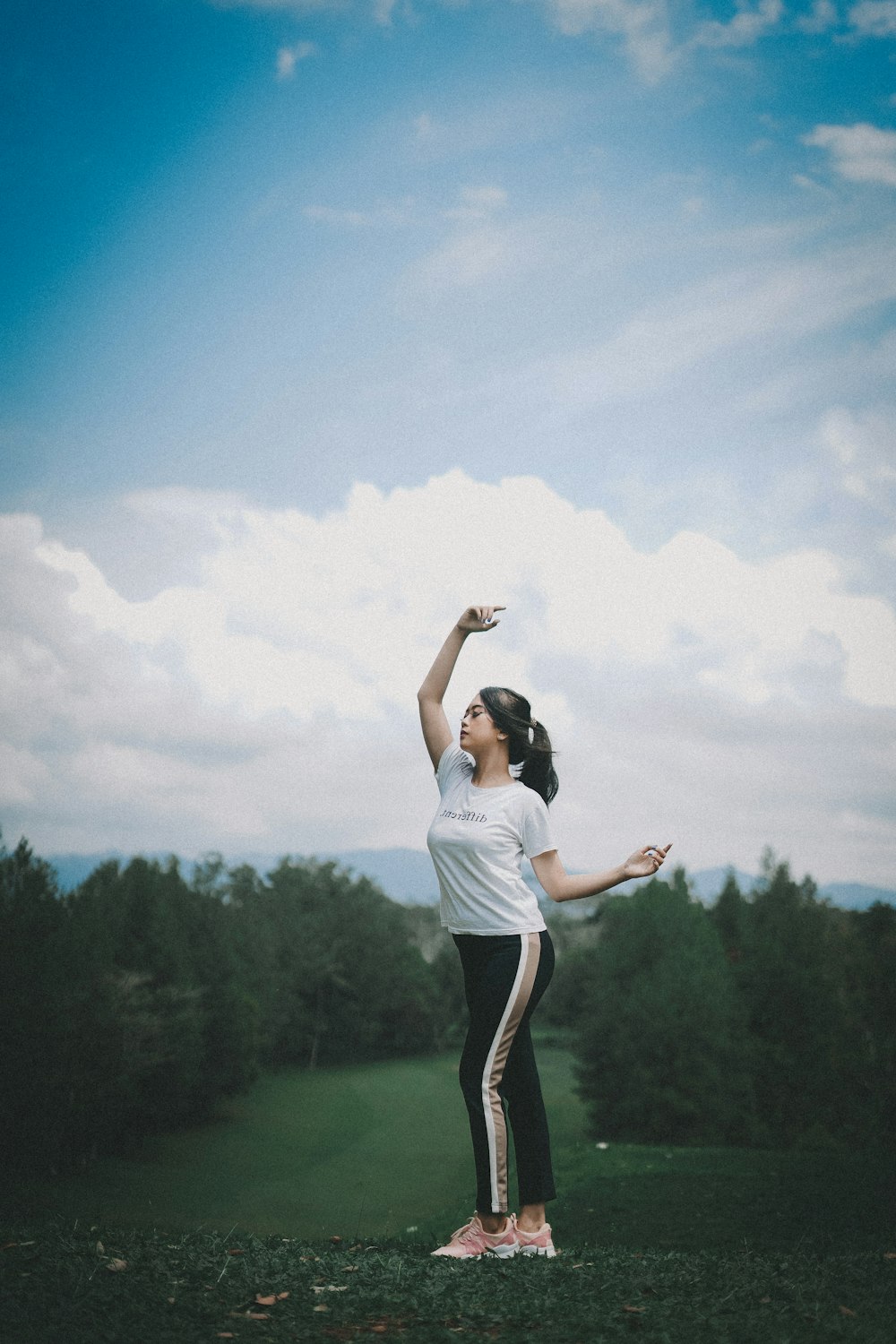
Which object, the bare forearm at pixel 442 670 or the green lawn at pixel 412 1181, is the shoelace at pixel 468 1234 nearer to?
the green lawn at pixel 412 1181

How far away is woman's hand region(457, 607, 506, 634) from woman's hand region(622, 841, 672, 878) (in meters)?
1.47

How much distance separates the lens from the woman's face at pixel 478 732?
16.9 feet

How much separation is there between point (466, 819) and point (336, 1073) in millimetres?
70977

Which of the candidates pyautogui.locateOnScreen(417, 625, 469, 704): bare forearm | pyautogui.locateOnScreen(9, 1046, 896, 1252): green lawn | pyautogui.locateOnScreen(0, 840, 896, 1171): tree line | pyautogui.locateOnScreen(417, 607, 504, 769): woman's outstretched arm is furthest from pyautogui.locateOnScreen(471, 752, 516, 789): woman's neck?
pyautogui.locateOnScreen(0, 840, 896, 1171): tree line

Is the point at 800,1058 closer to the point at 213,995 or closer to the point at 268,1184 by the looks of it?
the point at 268,1184

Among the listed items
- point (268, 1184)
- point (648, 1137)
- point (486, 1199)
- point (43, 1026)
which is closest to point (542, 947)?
point (486, 1199)

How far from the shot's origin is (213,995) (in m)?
49.8

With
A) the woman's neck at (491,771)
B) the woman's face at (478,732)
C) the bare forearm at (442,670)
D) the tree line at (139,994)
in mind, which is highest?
the bare forearm at (442,670)

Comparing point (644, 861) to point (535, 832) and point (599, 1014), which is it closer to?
point (535, 832)

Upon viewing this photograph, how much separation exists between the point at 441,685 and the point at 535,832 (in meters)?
1.02

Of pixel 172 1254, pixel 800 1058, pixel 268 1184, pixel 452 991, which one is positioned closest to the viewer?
pixel 172 1254

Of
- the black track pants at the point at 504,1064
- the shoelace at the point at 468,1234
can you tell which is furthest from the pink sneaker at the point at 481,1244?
the black track pants at the point at 504,1064

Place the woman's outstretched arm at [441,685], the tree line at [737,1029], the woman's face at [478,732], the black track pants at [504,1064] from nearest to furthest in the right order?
the black track pants at [504,1064] → the woman's face at [478,732] → the woman's outstretched arm at [441,685] → the tree line at [737,1029]

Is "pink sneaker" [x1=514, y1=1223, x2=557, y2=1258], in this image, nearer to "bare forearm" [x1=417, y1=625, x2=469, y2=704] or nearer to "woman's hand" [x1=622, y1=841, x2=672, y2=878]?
"woman's hand" [x1=622, y1=841, x2=672, y2=878]
